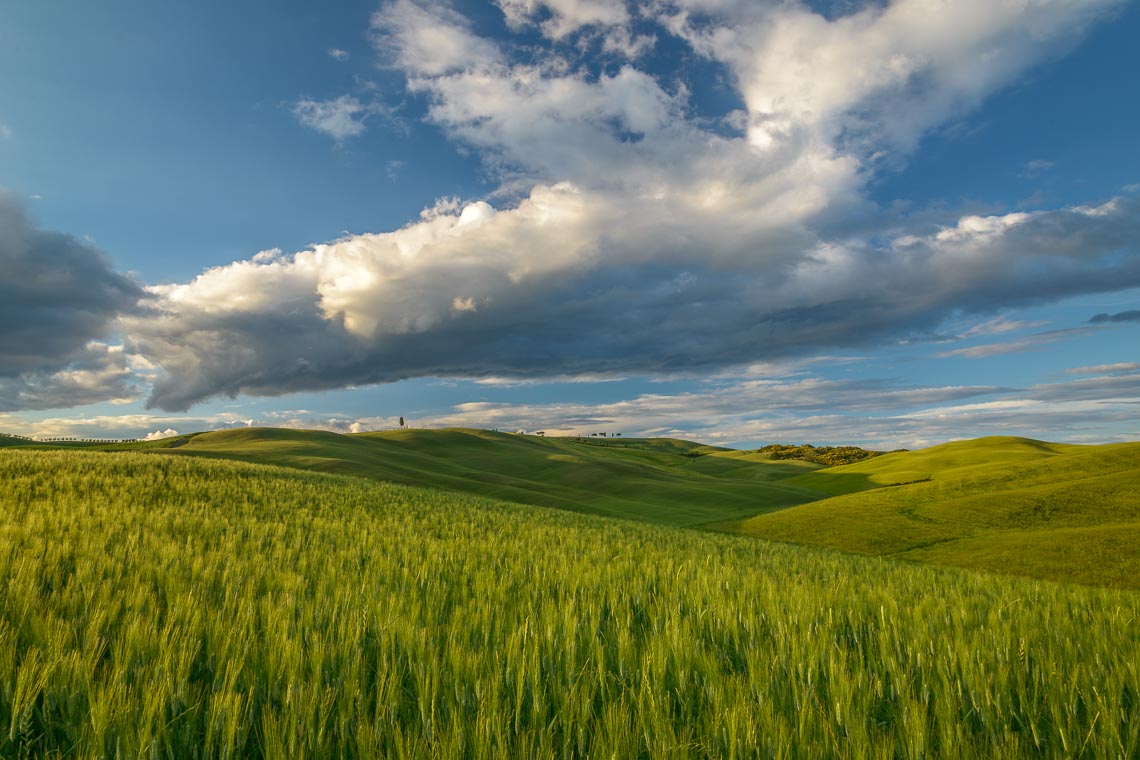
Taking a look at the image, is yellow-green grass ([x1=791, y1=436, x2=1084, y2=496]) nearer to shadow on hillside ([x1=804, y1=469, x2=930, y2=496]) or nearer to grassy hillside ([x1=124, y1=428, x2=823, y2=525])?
shadow on hillside ([x1=804, y1=469, x2=930, y2=496])

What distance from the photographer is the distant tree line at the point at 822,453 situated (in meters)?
134

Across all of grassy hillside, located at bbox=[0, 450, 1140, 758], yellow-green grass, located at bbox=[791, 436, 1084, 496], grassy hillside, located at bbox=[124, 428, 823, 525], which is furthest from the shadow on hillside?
grassy hillside, located at bbox=[0, 450, 1140, 758]

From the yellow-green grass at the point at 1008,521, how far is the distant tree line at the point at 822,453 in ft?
279

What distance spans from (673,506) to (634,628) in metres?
58.5

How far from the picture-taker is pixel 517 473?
9388 cm

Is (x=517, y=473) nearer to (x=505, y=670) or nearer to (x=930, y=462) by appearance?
(x=930, y=462)

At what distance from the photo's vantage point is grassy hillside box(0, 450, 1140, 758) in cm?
244

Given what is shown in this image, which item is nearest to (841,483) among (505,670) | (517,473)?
(517,473)

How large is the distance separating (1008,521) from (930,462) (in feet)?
190

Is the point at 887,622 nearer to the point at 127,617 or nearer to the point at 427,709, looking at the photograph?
the point at 427,709

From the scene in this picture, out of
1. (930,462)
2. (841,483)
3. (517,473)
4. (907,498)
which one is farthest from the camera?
(517,473)

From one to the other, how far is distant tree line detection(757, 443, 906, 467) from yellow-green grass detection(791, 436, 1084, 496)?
30.8 meters

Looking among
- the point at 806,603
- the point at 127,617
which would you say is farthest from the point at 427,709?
the point at 806,603

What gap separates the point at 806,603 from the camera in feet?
18.8
